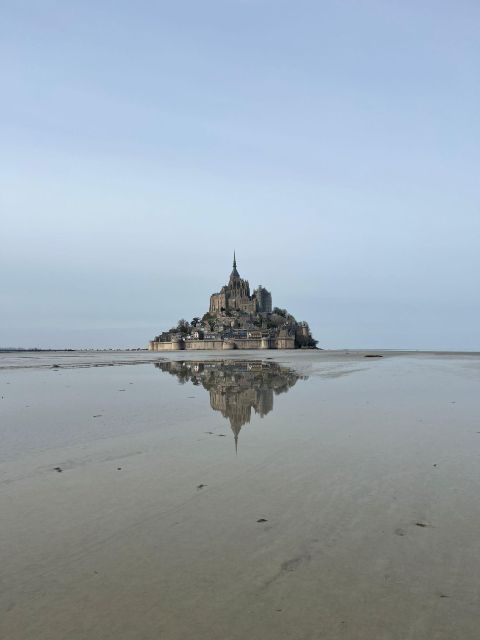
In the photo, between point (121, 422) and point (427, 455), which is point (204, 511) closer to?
point (427, 455)

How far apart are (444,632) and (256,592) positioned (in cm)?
158

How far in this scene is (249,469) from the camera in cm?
823

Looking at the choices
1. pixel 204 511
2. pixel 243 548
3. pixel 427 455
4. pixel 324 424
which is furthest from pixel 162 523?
pixel 324 424

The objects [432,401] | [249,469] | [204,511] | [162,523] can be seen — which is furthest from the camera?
[432,401]

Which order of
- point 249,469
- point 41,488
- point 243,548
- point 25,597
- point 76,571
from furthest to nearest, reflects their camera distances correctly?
point 249,469 < point 41,488 < point 243,548 < point 76,571 < point 25,597

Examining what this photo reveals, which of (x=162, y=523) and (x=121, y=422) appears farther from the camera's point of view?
(x=121, y=422)

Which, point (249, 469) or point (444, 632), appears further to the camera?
point (249, 469)

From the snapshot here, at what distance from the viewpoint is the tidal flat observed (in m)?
3.81

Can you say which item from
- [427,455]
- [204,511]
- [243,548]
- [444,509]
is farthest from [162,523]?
[427,455]

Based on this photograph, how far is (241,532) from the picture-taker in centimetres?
551

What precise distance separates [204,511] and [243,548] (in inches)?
48.8

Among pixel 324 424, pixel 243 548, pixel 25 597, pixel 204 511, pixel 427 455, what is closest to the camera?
pixel 25 597

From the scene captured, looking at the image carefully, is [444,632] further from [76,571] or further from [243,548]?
[76,571]

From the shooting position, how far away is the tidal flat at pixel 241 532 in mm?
3809
